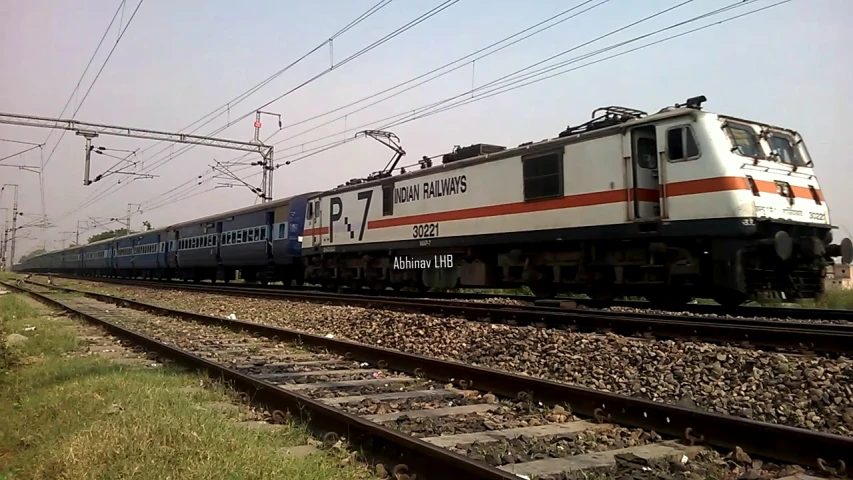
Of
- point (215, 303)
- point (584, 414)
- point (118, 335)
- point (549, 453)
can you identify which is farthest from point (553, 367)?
point (215, 303)

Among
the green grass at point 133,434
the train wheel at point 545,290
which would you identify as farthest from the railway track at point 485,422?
the train wheel at point 545,290

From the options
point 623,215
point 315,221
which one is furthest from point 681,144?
point 315,221

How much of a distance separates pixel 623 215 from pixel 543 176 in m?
2.08

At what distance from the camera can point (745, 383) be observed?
5344mm

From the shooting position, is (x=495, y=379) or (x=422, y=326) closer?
(x=495, y=379)

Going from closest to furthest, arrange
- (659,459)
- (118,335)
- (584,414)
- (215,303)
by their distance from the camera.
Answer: (659,459), (584,414), (118,335), (215,303)

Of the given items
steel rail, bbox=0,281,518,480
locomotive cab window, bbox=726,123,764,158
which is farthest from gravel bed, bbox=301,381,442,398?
locomotive cab window, bbox=726,123,764,158

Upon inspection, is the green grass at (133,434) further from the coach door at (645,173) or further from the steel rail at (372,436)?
the coach door at (645,173)

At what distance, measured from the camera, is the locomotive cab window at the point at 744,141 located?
31.1 ft

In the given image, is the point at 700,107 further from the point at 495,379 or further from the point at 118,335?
the point at 118,335

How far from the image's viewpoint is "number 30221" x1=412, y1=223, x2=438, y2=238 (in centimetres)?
1484

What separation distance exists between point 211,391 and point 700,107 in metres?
8.15

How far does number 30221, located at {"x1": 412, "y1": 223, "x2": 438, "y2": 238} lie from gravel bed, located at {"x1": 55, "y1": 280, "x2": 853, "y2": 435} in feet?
16.4

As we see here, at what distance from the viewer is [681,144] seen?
966 centimetres
